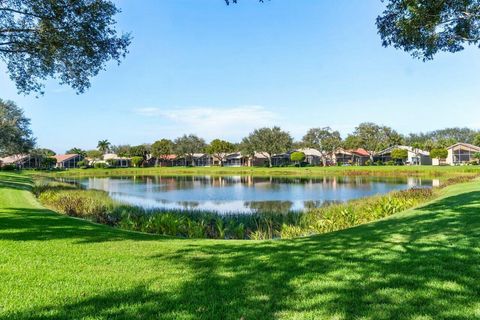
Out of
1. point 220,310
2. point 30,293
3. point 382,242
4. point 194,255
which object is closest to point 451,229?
point 382,242

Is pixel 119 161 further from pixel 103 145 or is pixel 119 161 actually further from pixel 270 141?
pixel 270 141

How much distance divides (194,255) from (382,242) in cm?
427

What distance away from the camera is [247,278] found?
6.04m

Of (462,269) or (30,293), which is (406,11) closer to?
(462,269)

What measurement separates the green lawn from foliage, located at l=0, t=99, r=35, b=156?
45.5 m

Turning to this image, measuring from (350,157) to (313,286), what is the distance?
114153 mm

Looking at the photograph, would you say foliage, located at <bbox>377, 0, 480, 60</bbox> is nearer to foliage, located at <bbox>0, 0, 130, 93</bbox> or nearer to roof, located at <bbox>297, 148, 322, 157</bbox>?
foliage, located at <bbox>0, 0, 130, 93</bbox>

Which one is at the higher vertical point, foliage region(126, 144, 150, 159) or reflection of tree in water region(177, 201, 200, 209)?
foliage region(126, 144, 150, 159)

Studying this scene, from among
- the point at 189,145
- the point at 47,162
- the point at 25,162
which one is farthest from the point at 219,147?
the point at 25,162

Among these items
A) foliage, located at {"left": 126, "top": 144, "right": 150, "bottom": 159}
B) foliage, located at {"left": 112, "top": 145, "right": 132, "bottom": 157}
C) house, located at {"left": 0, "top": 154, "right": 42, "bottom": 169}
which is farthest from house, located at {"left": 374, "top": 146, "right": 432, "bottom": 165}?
house, located at {"left": 0, "top": 154, "right": 42, "bottom": 169}

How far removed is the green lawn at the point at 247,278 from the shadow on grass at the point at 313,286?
0.5 inches

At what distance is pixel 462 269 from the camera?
6.05 meters

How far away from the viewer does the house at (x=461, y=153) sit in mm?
84000

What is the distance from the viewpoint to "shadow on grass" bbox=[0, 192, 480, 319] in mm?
4625
